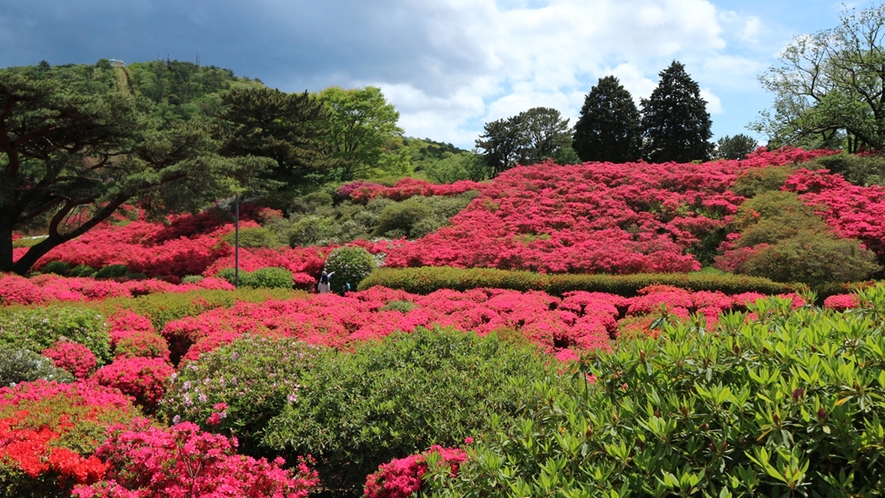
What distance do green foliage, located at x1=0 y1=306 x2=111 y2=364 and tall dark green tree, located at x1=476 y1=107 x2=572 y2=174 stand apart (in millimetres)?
30861

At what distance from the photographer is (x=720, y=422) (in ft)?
7.39

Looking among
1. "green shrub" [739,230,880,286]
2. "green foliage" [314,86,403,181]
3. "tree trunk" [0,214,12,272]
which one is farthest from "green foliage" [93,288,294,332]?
"green foliage" [314,86,403,181]

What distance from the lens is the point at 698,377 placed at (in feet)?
8.30

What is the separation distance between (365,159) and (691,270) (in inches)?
1184

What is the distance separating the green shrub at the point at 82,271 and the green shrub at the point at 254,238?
4.04 m

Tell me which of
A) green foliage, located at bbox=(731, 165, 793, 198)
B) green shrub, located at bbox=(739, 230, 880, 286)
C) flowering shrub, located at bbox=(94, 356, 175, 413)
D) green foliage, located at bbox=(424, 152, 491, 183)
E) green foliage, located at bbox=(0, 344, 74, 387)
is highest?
green foliage, located at bbox=(424, 152, 491, 183)

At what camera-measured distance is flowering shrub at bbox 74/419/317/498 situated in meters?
3.72

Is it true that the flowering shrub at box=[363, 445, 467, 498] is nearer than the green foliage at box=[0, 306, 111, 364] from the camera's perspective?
Yes

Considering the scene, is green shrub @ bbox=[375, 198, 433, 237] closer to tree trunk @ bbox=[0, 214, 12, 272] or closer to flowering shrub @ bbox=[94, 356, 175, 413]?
tree trunk @ bbox=[0, 214, 12, 272]

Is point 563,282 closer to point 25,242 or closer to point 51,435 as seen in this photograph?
point 51,435

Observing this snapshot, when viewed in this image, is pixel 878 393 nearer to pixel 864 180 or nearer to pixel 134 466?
pixel 134 466

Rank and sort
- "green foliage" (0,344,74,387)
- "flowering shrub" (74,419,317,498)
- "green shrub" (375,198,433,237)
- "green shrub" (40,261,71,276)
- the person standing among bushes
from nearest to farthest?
"flowering shrub" (74,419,317,498) → "green foliage" (0,344,74,387) → the person standing among bushes → "green shrub" (40,261,71,276) → "green shrub" (375,198,433,237)

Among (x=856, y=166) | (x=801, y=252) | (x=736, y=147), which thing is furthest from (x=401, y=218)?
(x=736, y=147)

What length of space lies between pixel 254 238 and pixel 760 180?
16.1 metres
